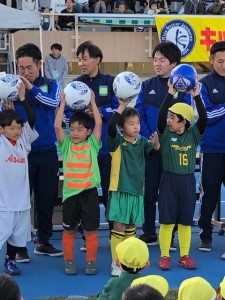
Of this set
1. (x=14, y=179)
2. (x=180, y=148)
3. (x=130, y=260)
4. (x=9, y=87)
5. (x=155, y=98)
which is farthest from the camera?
(x=155, y=98)

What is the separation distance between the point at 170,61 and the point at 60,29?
515 inches

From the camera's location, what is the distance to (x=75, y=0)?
2062 cm

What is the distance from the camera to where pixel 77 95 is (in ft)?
18.6

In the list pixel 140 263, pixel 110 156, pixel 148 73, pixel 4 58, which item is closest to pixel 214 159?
pixel 110 156

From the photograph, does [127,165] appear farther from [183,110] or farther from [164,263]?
[164,263]

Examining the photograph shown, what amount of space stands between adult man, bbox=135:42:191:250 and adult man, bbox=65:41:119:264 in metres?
0.35

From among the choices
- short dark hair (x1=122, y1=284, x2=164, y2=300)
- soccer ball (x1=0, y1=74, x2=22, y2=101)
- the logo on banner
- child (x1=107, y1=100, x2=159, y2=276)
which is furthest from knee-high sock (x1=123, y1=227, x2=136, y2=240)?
the logo on banner

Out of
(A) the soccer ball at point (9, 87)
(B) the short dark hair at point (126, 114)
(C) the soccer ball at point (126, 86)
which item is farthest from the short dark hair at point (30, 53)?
(B) the short dark hair at point (126, 114)

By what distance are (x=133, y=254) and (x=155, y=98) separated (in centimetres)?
259

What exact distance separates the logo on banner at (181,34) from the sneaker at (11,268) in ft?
43.4

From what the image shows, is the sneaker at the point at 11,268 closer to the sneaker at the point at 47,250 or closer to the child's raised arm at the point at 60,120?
the sneaker at the point at 47,250

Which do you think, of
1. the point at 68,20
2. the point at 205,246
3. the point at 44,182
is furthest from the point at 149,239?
the point at 68,20

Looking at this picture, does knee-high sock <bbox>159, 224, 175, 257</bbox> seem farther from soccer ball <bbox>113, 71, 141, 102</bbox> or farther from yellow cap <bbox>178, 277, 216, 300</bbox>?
yellow cap <bbox>178, 277, 216, 300</bbox>

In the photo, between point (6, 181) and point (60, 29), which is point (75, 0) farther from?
point (6, 181)
